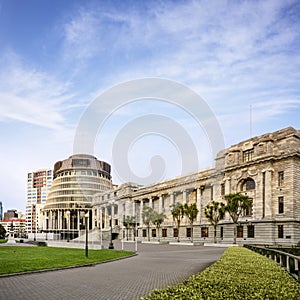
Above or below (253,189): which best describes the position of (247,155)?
above

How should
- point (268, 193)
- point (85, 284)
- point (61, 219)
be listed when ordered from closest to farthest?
point (85, 284)
point (268, 193)
point (61, 219)

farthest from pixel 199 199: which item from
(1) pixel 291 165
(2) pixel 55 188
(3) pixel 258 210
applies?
(2) pixel 55 188

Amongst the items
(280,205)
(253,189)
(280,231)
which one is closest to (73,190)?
(253,189)

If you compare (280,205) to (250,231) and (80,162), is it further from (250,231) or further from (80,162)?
(80,162)

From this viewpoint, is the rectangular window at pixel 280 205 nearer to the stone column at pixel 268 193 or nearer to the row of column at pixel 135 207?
Answer: the stone column at pixel 268 193

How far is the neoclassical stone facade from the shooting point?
62812mm

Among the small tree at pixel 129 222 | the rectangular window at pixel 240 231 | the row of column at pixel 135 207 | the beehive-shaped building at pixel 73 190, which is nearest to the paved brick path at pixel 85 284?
the rectangular window at pixel 240 231

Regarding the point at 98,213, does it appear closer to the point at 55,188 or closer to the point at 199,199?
the point at 55,188

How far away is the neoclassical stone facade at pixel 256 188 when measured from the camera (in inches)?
2473

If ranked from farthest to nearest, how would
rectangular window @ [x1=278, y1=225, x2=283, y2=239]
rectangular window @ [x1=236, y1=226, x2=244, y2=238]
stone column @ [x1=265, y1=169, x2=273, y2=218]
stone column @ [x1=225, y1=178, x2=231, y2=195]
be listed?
stone column @ [x1=225, y1=178, x2=231, y2=195] → rectangular window @ [x1=236, y1=226, x2=244, y2=238] → stone column @ [x1=265, y1=169, x2=273, y2=218] → rectangular window @ [x1=278, y1=225, x2=283, y2=239]

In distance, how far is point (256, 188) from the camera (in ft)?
225

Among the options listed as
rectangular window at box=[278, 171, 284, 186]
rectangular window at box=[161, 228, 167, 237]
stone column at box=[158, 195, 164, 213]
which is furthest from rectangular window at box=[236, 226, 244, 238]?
stone column at box=[158, 195, 164, 213]

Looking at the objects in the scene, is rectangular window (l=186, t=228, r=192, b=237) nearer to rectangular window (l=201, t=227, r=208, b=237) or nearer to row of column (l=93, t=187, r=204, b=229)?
row of column (l=93, t=187, r=204, b=229)

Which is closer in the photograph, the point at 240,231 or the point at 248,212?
the point at 248,212
